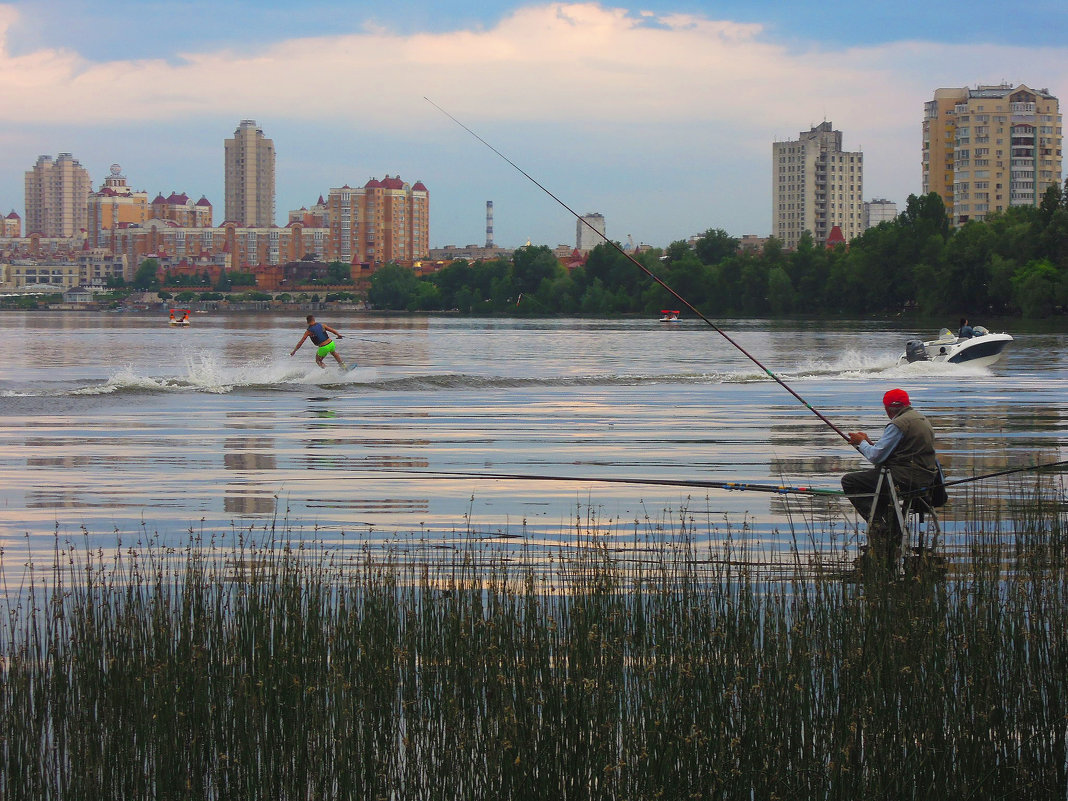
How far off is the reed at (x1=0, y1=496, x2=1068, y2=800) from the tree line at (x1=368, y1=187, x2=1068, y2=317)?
105 m

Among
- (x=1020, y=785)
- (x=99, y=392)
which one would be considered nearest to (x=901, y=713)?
(x=1020, y=785)

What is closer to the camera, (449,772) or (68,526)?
(449,772)

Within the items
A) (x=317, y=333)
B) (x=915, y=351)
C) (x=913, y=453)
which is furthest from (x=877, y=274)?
(x=913, y=453)

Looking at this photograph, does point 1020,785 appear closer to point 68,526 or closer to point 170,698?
point 170,698

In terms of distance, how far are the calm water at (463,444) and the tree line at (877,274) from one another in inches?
2629

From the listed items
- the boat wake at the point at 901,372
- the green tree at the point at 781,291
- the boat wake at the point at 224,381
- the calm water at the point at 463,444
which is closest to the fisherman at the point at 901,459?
the calm water at the point at 463,444

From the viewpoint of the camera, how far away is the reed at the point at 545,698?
690cm

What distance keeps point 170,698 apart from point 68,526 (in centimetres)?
725

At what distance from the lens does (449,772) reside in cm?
695

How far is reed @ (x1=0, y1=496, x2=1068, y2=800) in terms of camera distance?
6.90 meters

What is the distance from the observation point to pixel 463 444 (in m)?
23.3

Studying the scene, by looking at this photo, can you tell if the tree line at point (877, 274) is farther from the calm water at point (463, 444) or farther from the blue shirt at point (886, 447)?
the blue shirt at point (886, 447)

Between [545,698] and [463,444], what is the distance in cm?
1592

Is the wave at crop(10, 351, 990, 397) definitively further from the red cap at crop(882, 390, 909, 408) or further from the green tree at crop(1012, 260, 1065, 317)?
the green tree at crop(1012, 260, 1065, 317)
